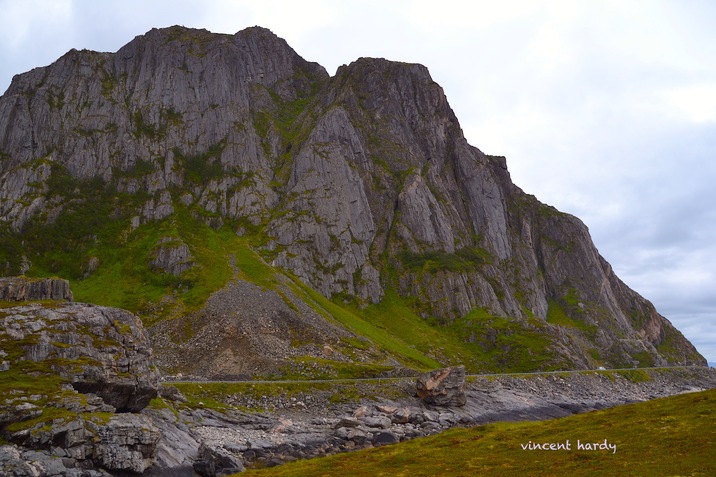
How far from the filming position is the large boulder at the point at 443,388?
311ft

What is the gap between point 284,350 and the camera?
116m

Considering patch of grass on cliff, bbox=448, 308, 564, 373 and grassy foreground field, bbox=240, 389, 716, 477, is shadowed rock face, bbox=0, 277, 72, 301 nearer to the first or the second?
grassy foreground field, bbox=240, 389, 716, 477

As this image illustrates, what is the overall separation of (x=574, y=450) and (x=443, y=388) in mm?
55439

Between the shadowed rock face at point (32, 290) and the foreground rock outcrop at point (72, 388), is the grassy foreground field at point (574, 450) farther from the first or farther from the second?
the shadowed rock face at point (32, 290)

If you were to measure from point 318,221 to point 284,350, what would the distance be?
80511mm

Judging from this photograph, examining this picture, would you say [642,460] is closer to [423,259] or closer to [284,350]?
[284,350]

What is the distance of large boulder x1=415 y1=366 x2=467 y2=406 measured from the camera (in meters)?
94.9

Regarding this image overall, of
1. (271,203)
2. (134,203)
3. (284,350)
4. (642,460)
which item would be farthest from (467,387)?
(134,203)

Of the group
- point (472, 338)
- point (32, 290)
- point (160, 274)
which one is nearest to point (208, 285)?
point (160, 274)

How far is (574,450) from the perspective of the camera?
135 ft

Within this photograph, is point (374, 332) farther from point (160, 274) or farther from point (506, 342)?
point (160, 274)

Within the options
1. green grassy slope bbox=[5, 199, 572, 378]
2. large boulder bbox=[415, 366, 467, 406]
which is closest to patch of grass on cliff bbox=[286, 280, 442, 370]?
green grassy slope bbox=[5, 199, 572, 378]

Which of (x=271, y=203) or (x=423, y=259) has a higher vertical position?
(x=271, y=203)

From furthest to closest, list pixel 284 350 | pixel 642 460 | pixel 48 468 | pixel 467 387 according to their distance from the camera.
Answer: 1. pixel 284 350
2. pixel 467 387
3. pixel 48 468
4. pixel 642 460
